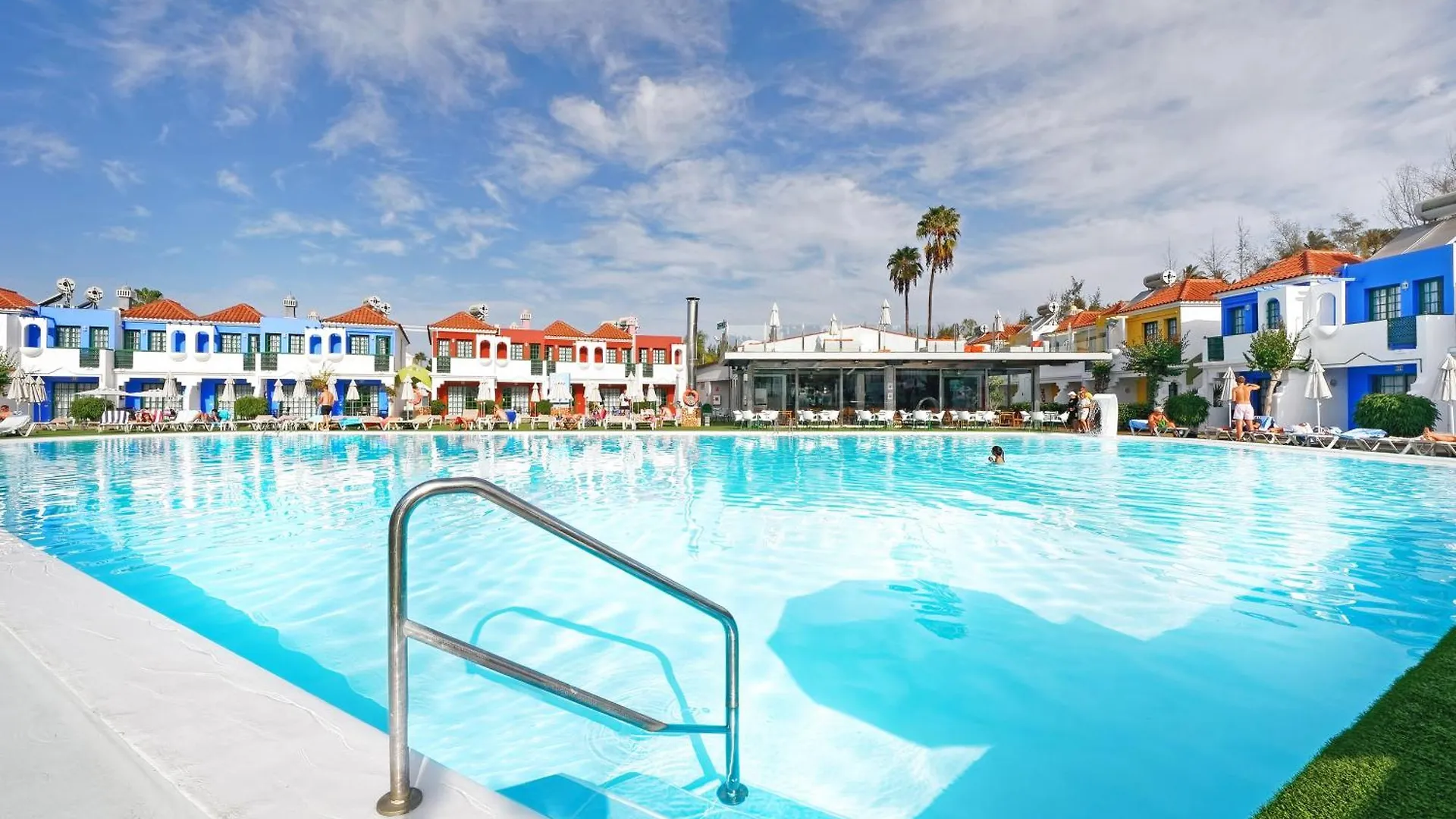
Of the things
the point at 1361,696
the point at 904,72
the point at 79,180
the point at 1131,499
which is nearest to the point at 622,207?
Result: the point at 904,72

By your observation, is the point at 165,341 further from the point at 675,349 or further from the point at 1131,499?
Answer: the point at 1131,499

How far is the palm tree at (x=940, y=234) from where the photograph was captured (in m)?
38.7

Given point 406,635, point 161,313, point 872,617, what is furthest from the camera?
point 161,313

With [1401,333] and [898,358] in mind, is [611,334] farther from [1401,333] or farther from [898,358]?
[1401,333]

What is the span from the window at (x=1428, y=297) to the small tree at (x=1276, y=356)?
Answer: 3.17m

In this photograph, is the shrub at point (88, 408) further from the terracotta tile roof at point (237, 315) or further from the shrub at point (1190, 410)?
the shrub at point (1190, 410)

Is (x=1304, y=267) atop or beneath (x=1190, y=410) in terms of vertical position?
atop

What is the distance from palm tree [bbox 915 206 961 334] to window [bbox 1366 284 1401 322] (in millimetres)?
18262

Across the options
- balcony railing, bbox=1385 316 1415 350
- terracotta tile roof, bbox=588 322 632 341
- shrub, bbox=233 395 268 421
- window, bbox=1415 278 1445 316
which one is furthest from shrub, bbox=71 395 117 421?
window, bbox=1415 278 1445 316

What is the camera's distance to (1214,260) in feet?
159

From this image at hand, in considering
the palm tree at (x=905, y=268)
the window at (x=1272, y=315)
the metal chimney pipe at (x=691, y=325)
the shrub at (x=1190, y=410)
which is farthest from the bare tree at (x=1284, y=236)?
the metal chimney pipe at (x=691, y=325)

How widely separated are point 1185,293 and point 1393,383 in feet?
32.6

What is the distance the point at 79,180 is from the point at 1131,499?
36505 millimetres

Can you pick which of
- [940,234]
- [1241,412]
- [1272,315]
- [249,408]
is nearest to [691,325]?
[940,234]
